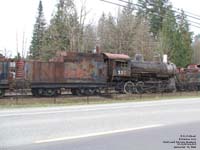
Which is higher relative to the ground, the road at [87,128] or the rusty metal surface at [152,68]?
the rusty metal surface at [152,68]

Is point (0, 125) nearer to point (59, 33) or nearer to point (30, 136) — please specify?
point (30, 136)

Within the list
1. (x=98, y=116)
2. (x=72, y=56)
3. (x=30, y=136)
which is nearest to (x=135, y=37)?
(x=72, y=56)

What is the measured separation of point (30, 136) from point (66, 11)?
52.9 meters

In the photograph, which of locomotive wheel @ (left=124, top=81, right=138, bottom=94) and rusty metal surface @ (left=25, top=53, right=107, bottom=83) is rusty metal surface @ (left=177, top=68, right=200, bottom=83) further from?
rusty metal surface @ (left=25, top=53, right=107, bottom=83)

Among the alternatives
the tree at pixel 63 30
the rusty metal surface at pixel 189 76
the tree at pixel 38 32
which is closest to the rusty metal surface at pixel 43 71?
the rusty metal surface at pixel 189 76

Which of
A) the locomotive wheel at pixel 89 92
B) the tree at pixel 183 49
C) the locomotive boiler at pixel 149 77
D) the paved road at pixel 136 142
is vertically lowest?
the paved road at pixel 136 142

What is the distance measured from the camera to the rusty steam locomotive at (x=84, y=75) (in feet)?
111

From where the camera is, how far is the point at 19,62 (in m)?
34.0

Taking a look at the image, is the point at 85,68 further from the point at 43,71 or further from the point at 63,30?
the point at 63,30

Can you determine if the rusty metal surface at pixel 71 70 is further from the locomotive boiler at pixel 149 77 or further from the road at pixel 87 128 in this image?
the road at pixel 87 128

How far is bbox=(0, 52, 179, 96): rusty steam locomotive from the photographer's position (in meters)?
33.8

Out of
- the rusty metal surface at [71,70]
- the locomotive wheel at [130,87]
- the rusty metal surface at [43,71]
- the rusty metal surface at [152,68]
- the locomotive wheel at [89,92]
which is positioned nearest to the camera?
the rusty metal surface at [43,71]

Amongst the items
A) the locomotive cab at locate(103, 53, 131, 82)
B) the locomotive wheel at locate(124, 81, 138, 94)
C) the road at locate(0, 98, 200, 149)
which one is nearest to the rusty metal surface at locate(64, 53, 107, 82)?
the locomotive cab at locate(103, 53, 131, 82)

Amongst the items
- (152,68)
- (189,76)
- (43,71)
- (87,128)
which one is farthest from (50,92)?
(87,128)
